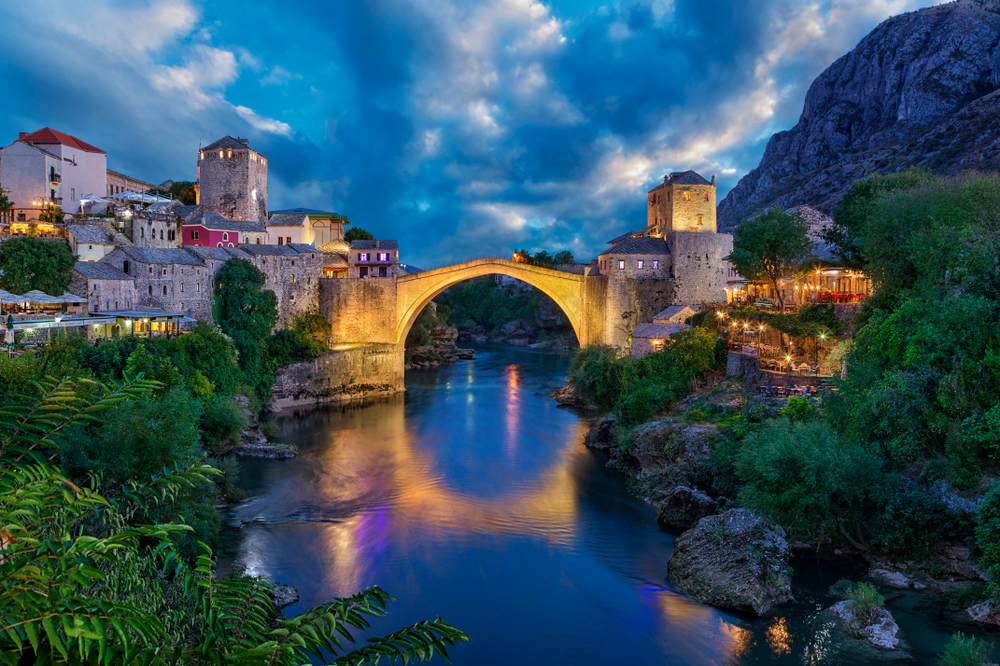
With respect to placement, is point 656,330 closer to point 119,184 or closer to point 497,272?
point 497,272

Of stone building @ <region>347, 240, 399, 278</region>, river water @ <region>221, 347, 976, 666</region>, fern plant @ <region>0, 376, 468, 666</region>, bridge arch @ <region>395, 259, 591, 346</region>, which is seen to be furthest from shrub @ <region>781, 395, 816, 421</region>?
stone building @ <region>347, 240, 399, 278</region>

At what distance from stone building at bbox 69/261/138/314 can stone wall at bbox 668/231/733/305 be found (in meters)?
22.6

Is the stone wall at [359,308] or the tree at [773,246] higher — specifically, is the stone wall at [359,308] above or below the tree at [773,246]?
below

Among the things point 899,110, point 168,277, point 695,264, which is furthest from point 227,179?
point 899,110

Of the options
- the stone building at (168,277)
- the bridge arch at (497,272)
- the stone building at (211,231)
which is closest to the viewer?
the stone building at (168,277)

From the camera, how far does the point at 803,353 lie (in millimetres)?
17016

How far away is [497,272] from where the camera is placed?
29.5 meters

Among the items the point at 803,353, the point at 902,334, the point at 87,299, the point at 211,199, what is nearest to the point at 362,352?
the point at 87,299

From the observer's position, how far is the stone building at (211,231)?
26.7 meters

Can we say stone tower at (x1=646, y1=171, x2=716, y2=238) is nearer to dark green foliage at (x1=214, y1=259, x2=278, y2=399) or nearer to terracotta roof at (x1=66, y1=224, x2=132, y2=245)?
dark green foliage at (x1=214, y1=259, x2=278, y2=399)

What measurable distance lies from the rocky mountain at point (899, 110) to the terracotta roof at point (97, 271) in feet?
137

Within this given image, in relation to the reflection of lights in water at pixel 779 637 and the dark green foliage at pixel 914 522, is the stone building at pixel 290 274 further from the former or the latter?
the dark green foliage at pixel 914 522

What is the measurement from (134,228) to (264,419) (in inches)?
→ 370

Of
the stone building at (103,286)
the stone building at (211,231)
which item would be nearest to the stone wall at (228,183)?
the stone building at (211,231)
